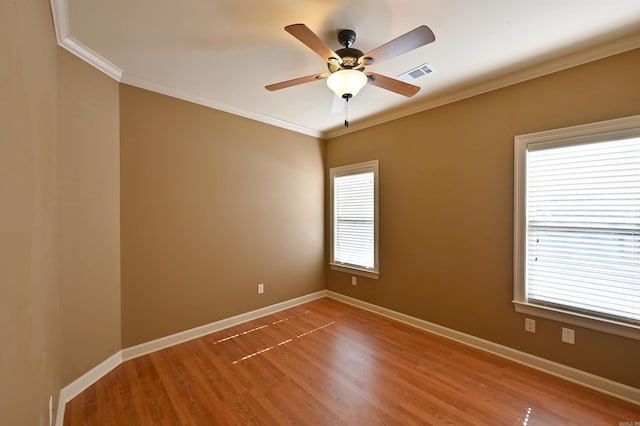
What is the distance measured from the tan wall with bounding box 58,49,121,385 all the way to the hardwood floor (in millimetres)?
380

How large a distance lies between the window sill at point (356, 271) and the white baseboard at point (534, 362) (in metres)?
0.47

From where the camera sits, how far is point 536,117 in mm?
2299

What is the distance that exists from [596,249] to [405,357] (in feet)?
5.95

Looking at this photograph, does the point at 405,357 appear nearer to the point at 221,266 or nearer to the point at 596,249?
the point at 596,249

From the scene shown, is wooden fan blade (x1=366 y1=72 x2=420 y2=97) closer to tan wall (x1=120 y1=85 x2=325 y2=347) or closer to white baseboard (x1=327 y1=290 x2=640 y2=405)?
tan wall (x1=120 y1=85 x2=325 y2=347)

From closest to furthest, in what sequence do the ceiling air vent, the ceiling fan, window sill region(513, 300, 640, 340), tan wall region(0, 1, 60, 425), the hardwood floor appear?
tan wall region(0, 1, 60, 425) < the ceiling fan < the hardwood floor < window sill region(513, 300, 640, 340) < the ceiling air vent

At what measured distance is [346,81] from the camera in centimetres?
180

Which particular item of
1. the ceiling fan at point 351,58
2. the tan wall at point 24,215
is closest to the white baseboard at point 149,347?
the tan wall at point 24,215

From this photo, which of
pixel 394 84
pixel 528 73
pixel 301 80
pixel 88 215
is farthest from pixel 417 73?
pixel 88 215

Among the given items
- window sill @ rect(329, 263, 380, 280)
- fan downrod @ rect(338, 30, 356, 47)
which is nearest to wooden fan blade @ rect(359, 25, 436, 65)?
fan downrod @ rect(338, 30, 356, 47)

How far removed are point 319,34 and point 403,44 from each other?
0.69 m

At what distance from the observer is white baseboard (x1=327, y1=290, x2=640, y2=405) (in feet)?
6.35

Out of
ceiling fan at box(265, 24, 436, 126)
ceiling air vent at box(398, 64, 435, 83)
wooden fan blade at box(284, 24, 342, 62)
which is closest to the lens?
wooden fan blade at box(284, 24, 342, 62)

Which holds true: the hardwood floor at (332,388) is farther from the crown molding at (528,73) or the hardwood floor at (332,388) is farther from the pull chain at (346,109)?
the crown molding at (528,73)
